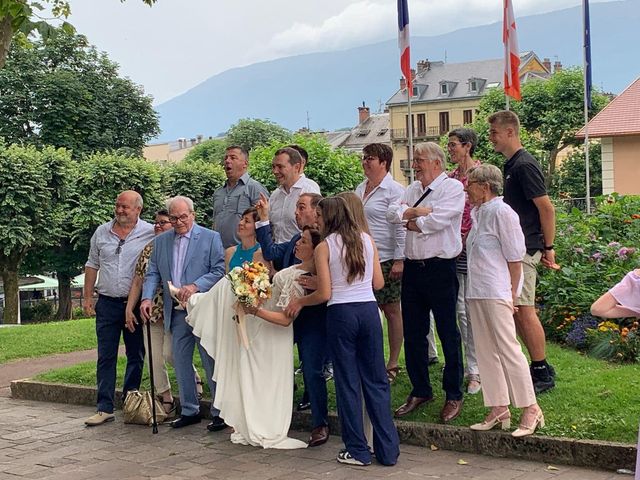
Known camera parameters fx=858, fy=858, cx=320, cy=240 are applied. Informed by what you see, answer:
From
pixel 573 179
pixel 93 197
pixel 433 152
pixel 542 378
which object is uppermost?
pixel 573 179

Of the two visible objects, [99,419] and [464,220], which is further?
[99,419]

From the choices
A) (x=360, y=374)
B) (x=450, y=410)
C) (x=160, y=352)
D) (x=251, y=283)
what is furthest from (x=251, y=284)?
(x=160, y=352)

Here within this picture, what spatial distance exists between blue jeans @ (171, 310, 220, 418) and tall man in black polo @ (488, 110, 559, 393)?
3.03 meters

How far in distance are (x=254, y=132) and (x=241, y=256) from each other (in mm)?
76208

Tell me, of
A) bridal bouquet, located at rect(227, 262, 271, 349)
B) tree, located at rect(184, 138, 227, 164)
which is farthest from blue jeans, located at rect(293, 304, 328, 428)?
tree, located at rect(184, 138, 227, 164)

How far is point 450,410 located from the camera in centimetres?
717

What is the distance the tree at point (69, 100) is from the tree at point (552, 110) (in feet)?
83.7

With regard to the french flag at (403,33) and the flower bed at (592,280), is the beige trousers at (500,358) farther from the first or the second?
the french flag at (403,33)

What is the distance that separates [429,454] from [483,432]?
472 millimetres

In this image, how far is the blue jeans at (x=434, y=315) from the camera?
7.23m

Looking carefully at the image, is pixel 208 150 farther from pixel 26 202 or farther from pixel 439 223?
pixel 439 223

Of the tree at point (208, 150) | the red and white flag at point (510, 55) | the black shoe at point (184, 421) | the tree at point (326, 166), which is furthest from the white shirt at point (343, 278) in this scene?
the tree at point (208, 150)

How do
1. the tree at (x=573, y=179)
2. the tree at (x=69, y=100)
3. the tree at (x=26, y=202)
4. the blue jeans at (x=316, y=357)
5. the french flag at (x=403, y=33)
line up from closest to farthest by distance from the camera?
the blue jeans at (x=316, y=357), the french flag at (x=403, y=33), the tree at (x=26, y=202), the tree at (x=69, y=100), the tree at (x=573, y=179)

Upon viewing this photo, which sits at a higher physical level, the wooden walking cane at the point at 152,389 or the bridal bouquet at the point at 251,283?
the bridal bouquet at the point at 251,283
